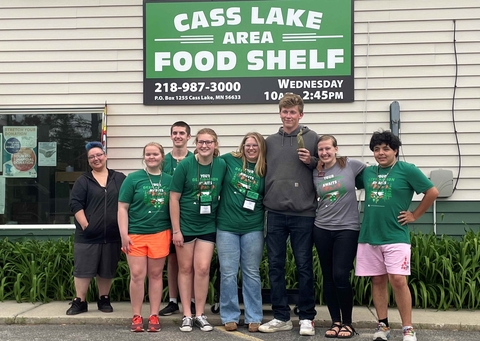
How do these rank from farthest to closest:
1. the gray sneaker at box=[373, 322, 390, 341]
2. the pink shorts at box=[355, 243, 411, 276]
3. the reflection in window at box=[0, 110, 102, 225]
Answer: the reflection in window at box=[0, 110, 102, 225] → the gray sneaker at box=[373, 322, 390, 341] → the pink shorts at box=[355, 243, 411, 276]

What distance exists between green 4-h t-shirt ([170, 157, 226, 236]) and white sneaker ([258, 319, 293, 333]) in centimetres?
102

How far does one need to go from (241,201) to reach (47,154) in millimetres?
4155

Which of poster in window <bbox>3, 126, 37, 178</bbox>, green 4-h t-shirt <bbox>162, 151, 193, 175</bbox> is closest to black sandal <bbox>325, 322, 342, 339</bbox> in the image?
green 4-h t-shirt <bbox>162, 151, 193, 175</bbox>

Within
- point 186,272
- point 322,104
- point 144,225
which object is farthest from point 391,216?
point 322,104

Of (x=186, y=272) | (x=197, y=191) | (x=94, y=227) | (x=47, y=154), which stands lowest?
(x=186, y=272)

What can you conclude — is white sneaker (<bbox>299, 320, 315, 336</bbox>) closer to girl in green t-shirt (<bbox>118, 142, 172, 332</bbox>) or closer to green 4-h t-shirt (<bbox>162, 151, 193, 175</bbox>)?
girl in green t-shirt (<bbox>118, 142, 172, 332</bbox>)

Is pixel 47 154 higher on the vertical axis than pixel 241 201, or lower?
higher

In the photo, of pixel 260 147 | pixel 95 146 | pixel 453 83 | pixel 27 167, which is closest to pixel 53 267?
pixel 95 146

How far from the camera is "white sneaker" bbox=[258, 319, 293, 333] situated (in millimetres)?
5461

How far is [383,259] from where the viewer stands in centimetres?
508

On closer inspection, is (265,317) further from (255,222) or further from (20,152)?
→ (20,152)

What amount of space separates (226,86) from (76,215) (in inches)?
123

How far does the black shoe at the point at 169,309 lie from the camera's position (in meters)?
6.04

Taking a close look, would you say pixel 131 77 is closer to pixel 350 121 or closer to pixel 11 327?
pixel 350 121
